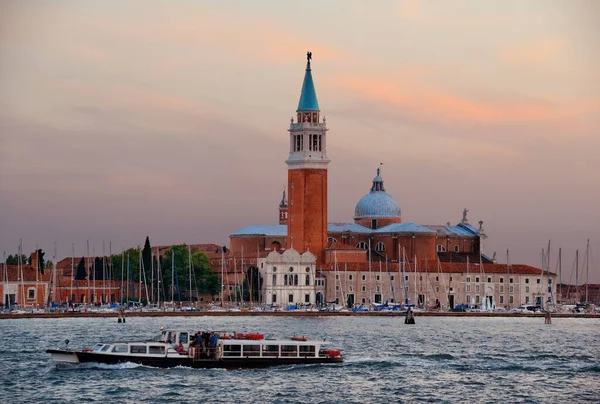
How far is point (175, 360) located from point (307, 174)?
255 ft

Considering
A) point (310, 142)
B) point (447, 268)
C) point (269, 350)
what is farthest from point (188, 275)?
point (269, 350)

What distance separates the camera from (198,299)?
13325 centimetres

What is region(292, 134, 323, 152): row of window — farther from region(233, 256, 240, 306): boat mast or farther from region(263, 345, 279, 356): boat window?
region(263, 345, 279, 356): boat window

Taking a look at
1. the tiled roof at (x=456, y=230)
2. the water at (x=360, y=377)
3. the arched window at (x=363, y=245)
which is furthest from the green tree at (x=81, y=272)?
the water at (x=360, y=377)

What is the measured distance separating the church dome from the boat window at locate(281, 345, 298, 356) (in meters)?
92.2

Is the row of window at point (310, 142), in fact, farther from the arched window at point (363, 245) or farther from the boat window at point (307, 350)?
the boat window at point (307, 350)

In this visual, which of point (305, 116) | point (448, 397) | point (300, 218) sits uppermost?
point (305, 116)

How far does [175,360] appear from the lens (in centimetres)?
5016

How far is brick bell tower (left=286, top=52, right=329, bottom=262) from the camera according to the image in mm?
127375

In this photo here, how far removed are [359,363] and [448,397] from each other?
32.4ft

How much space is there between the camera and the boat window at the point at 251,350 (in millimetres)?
50812

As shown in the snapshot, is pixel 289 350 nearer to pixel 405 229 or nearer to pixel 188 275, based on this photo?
pixel 188 275

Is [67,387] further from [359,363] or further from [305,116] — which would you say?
[305,116]

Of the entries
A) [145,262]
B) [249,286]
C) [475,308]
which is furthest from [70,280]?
[475,308]
